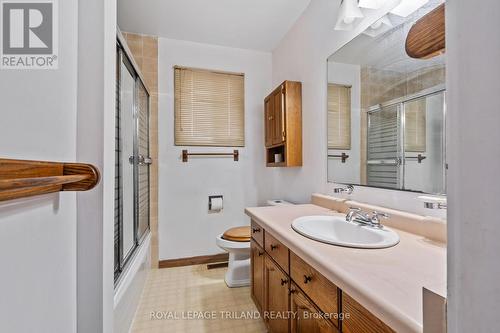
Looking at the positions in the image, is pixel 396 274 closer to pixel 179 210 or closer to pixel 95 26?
pixel 95 26

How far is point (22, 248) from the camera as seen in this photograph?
0.54 metres

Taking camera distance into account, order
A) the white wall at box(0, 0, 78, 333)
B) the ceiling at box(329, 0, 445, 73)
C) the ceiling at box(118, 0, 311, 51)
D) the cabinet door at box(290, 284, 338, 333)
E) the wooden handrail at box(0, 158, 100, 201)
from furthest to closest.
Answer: the ceiling at box(118, 0, 311, 51)
the ceiling at box(329, 0, 445, 73)
the cabinet door at box(290, 284, 338, 333)
the white wall at box(0, 0, 78, 333)
the wooden handrail at box(0, 158, 100, 201)

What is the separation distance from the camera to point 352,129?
149cm

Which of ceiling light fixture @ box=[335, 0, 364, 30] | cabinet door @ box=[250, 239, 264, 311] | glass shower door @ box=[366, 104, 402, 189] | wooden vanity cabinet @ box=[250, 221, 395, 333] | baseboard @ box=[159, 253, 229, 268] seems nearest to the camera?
wooden vanity cabinet @ box=[250, 221, 395, 333]

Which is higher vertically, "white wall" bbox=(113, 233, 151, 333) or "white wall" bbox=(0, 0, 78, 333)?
"white wall" bbox=(0, 0, 78, 333)

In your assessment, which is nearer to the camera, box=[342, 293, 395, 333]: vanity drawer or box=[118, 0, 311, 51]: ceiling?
box=[342, 293, 395, 333]: vanity drawer

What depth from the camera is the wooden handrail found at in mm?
406

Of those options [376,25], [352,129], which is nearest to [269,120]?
[352,129]

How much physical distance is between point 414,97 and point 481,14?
3.20 feet

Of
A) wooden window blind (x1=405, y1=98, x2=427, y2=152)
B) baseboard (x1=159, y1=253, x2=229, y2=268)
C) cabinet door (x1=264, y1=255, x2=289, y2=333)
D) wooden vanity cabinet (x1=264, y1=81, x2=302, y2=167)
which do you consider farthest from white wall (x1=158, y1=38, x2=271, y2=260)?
wooden window blind (x1=405, y1=98, x2=427, y2=152)

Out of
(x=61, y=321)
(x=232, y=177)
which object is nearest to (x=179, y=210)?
(x=232, y=177)

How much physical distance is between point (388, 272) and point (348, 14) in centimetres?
142

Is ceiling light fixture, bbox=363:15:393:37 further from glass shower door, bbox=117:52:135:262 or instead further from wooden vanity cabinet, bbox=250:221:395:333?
glass shower door, bbox=117:52:135:262

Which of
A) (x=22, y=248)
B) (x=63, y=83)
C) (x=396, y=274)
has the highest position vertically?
(x=63, y=83)
